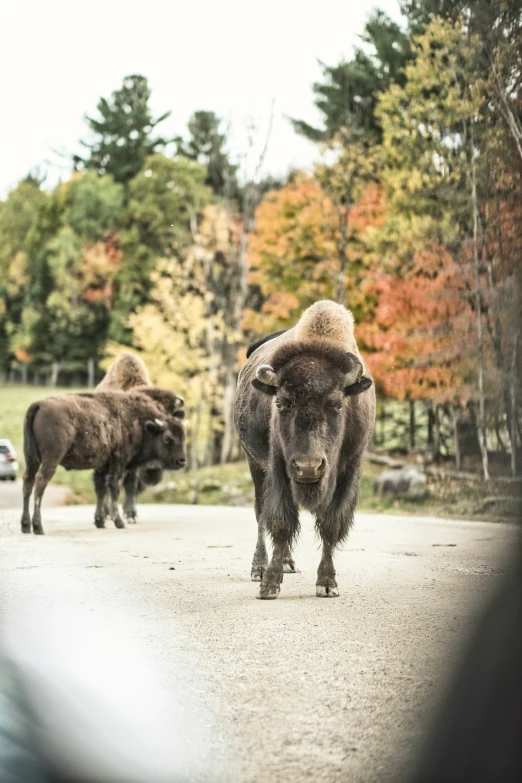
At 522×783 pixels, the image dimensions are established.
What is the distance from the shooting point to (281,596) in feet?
12.3

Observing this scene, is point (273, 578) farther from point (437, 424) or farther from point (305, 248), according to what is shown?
point (305, 248)

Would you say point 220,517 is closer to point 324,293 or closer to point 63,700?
point 324,293

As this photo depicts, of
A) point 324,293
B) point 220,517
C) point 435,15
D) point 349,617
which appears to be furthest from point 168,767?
point 324,293

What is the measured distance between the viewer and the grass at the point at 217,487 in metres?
9.17

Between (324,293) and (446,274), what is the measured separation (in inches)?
250

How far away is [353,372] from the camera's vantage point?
11.9 ft

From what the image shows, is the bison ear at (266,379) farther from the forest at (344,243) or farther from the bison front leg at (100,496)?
the bison front leg at (100,496)

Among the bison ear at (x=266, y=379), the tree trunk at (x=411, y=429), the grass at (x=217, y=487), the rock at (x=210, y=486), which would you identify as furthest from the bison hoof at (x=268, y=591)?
the rock at (x=210, y=486)

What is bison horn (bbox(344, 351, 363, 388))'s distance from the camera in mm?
3613

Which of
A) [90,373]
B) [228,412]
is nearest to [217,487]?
[228,412]

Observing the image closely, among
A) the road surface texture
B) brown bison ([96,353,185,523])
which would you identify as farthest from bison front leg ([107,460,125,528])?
→ the road surface texture

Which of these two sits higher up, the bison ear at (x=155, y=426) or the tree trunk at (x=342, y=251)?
the tree trunk at (x=342, y=251)

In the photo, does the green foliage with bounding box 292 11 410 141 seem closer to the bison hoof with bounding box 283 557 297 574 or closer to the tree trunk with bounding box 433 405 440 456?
the bison hoof with bounding box 283 557 297 574

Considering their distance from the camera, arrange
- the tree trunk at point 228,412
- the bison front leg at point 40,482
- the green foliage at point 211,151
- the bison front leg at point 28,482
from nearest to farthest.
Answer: the bison front leg at point 40,482 → the bison front leg at point 28,482 → the green foliage at point 211,151 → the tree trunk at point 228,412
